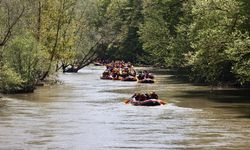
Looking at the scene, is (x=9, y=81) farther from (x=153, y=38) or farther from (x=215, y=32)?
(x=153, y=38)

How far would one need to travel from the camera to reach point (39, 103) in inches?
1411

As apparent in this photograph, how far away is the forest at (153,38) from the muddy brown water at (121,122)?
7.86 ft

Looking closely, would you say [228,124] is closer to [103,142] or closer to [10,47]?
[103,142]

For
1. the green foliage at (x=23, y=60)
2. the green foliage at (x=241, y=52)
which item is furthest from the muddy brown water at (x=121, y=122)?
the green foliage at (x=241, y=52)

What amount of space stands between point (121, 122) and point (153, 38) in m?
35.3

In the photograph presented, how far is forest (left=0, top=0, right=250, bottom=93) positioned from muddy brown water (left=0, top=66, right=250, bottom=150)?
2395 mm

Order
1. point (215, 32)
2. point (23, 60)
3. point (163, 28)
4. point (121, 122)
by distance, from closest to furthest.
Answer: point (121, 122) → point (215, 32) → point (23, 60) → point (163, 28)

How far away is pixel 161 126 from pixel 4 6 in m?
21.2

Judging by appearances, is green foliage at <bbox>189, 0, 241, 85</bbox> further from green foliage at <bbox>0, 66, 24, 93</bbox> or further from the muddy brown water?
green foliage at <bbox>0, 66, 24, 93</bbox>

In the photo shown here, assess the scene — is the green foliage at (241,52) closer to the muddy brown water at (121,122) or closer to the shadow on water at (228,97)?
the shadow on water at (228,97)

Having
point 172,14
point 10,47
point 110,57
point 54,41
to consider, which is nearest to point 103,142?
point 10,47

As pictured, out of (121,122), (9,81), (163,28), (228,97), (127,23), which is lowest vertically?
(121,122)

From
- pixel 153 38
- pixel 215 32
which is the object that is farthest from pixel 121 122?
pixel 153 38

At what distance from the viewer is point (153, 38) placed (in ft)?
204
